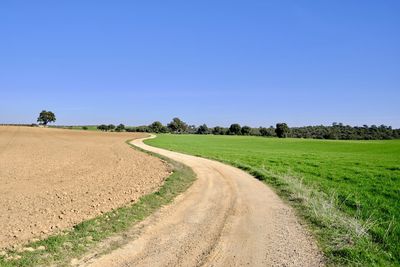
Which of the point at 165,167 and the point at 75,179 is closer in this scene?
the point at 75,179

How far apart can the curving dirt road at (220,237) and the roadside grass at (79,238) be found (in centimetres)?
58

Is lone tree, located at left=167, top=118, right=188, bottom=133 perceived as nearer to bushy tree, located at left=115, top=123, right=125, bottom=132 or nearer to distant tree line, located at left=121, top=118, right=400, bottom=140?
distant tree line, located at left=121, top=118, right=400, bottom=140

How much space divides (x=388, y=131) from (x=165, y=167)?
547 ft

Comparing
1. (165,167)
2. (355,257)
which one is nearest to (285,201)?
(355,257)

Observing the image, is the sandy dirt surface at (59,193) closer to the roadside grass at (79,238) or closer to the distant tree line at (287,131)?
the roadside grass at (79,238)

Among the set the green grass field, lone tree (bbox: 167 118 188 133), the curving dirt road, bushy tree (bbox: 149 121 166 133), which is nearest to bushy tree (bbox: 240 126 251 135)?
lone tree (bbox: 167 118 188 133)

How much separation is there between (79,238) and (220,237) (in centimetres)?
371

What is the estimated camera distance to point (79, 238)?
9758mm

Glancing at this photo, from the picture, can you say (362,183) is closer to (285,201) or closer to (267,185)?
(267,185)

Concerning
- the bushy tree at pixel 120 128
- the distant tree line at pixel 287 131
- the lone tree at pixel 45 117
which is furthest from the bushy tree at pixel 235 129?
the lone tree at pixel 45 117

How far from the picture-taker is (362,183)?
73.9 ft

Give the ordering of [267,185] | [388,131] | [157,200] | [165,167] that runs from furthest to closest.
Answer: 1. [388,131]
2. [165,167]
3. [267,185]
4. [157,200]

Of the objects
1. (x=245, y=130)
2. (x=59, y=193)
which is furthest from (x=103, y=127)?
(x=59, y=193)

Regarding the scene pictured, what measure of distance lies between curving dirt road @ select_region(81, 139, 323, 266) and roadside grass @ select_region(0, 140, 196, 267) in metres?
0.58
